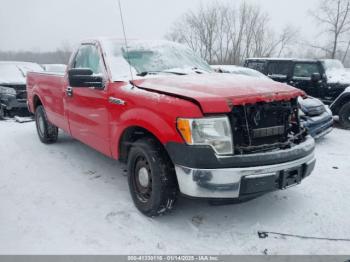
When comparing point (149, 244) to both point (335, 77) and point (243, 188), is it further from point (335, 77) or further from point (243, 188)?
point (335, 77)

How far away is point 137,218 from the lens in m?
3.19

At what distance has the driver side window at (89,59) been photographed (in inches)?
155

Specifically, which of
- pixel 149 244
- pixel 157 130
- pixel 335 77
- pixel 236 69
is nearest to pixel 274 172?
pixel 157 130

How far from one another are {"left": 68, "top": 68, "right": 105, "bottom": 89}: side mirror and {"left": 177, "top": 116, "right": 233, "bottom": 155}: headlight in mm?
1376

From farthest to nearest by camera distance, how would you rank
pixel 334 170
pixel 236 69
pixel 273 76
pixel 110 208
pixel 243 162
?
pixel 273 76, pixel 236 69, pixel 334 170, pixel 110 208, pixel 243 162

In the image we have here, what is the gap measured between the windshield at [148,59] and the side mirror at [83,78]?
207 mm

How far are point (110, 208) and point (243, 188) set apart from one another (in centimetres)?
153

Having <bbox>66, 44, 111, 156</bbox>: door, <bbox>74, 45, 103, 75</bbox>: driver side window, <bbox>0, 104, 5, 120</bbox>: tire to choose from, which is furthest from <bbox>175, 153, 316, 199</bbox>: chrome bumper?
<bbox>0, 104, 5, 120</bbox>: tire

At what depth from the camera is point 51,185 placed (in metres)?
4.01

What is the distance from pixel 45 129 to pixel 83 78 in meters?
2.79

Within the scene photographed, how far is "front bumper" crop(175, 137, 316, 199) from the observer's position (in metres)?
2.61

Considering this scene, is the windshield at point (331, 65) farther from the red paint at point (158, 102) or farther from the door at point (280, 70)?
the red paint at point (158, 102)

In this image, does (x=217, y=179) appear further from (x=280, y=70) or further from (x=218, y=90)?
(x=280, y=70)

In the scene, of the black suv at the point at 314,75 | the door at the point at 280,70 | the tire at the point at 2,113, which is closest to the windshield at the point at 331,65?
the black suv at the point at 314,75
